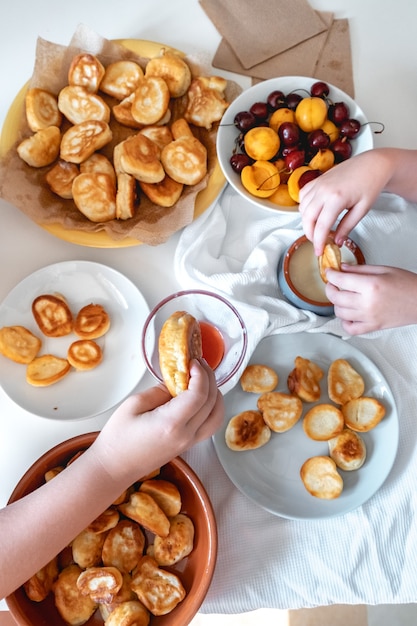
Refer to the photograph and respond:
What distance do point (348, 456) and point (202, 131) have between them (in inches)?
29.7

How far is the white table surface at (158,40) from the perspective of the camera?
1.21 meters

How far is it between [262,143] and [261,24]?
383mm

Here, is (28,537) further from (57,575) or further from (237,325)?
(237,325)

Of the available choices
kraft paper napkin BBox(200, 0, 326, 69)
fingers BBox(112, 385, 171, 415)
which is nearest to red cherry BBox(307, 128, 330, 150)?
kraft paper napkin BBox(200, 0, 326, 69)

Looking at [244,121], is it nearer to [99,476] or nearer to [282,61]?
[282,61]

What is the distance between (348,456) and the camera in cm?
108

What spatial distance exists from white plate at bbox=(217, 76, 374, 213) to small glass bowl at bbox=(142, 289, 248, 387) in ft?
0.76

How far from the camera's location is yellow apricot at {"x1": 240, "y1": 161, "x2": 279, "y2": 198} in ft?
3.80

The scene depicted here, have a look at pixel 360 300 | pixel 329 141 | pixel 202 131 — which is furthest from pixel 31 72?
pixel 360 300

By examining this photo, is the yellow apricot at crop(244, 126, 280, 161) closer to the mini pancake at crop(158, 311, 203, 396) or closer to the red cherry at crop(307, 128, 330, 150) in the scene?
the red cherry at crop(307, 128, 330, 150)

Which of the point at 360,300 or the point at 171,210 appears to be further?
the point at 171,210

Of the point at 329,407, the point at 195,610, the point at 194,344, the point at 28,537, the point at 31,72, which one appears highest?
the point at 31,72

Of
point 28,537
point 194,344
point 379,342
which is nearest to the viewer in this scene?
point 28,537

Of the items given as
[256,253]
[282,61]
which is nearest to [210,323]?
[256,253]
